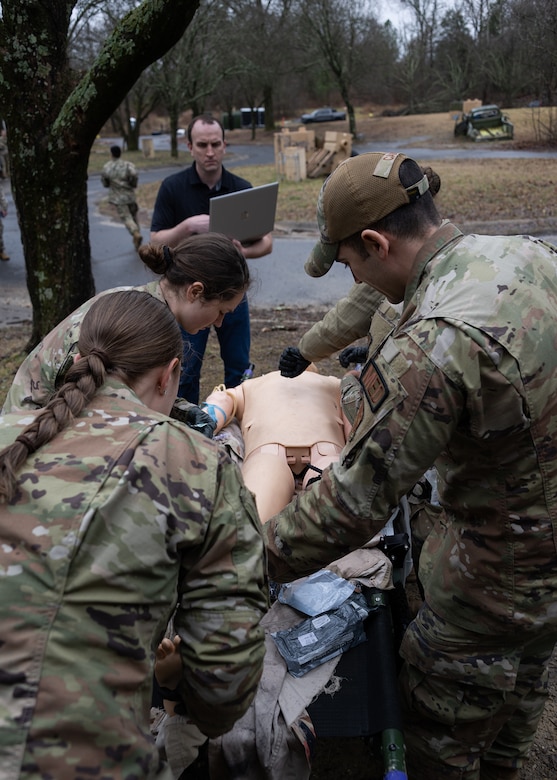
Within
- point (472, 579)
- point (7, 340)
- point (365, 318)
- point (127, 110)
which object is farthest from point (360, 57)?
point (472, 579)

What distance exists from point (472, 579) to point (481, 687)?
0.33 m

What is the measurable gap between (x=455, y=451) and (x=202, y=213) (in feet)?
Answer: 9.50

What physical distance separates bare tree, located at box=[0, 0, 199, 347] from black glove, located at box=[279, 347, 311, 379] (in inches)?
78.9

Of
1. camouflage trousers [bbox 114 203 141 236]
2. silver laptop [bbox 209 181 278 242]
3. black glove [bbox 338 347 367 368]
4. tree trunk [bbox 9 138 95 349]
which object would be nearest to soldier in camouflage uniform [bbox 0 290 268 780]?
black glove [bbox 338 347 367 368]

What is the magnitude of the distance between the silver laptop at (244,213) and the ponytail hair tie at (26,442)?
2652 millimetres

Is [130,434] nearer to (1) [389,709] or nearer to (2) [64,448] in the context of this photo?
(2) [64,448]

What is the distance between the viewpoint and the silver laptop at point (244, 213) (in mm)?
3785

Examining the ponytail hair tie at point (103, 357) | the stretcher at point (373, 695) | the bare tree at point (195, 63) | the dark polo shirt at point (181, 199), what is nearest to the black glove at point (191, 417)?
the stretcher at point (373, 695)

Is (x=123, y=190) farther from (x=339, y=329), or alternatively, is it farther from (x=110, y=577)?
(x=110, y=577)

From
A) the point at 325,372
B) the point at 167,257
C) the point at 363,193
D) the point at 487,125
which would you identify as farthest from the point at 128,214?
the point at 487,125

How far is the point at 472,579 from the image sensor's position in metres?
1.81

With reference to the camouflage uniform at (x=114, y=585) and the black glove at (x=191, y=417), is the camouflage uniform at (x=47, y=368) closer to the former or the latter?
the black glove at (x=191, y=417)

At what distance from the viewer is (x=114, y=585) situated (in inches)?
45.4

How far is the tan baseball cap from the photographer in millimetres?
1667
